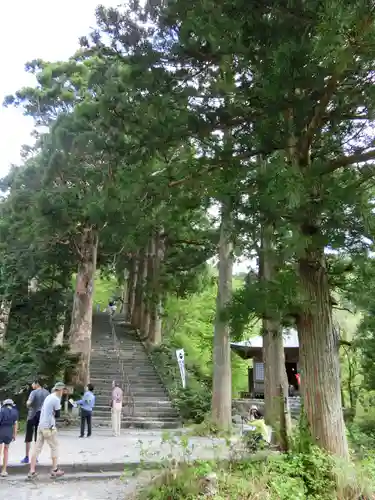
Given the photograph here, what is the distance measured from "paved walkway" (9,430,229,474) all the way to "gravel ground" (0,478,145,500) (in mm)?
499

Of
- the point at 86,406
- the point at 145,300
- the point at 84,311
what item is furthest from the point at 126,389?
the point at 145,300

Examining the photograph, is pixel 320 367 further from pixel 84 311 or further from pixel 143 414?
pixel 84 311

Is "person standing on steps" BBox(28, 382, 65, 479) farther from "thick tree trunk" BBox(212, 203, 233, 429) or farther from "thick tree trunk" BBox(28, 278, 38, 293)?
"thick tree trunk" BBox(28, 278, 38, 293)

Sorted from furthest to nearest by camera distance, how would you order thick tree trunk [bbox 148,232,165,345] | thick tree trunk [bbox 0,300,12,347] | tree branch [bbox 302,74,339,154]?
thick tree trunk [bbox 148,232,165,345] < thick tree trunk [bbox 0,300,12,347] < tree branch [bbox 302,74,339,154]

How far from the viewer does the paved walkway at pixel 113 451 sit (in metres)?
7.11

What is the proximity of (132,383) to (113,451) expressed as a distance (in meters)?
7.52

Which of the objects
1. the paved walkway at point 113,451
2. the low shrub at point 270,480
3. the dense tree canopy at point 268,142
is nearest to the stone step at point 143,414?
the paved walkway at point 113,451

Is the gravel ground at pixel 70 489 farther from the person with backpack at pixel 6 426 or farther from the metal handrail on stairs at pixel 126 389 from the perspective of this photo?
the metal handrail on stairs at pixel 126 389

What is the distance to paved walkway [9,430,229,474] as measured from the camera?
7.11 meters

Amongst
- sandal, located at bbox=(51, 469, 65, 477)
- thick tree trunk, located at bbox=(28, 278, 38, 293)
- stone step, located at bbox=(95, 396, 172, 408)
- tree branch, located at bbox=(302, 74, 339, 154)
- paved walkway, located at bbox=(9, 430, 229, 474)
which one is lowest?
sandal, located at bbox=(51, 469, 65, 477)

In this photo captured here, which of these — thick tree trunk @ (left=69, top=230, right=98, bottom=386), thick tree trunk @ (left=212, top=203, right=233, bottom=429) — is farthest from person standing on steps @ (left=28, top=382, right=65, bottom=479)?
thick tree trunk @ (left=69, top=230, right=98, bottom=386)

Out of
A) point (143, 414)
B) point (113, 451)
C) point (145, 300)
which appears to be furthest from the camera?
point (145, 300)

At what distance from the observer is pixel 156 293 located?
19.9m

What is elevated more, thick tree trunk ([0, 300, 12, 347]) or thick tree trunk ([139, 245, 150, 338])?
thick tree trunk ([139, 245, 150, 338])
